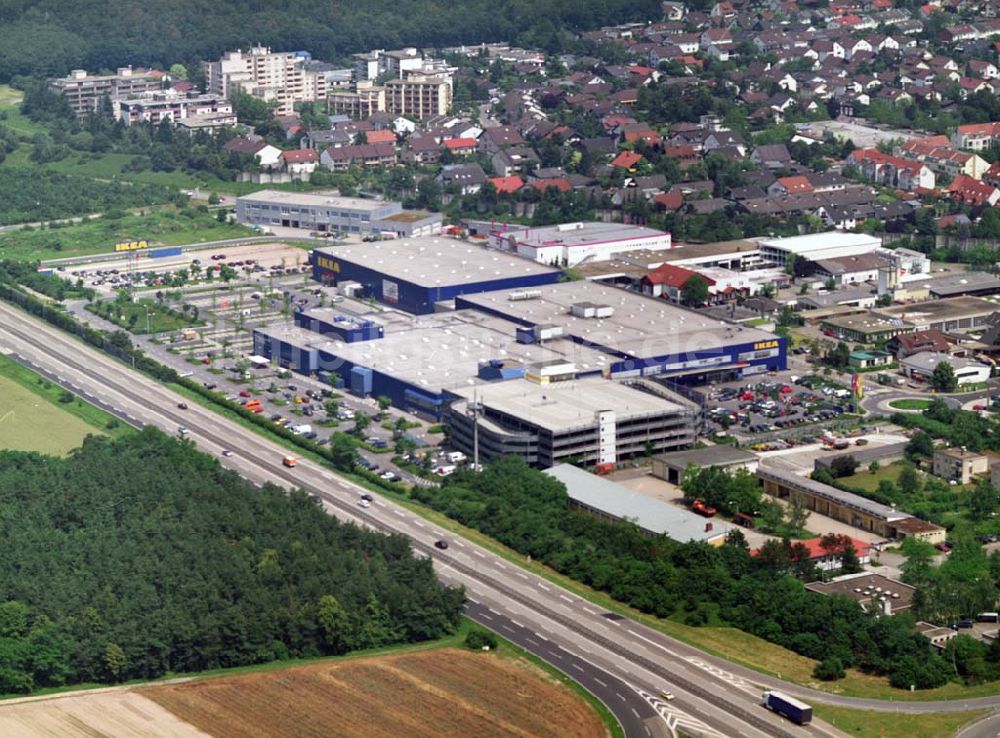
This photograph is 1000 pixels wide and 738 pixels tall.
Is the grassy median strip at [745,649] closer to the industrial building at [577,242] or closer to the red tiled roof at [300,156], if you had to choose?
→ the industrial building at [577,242]

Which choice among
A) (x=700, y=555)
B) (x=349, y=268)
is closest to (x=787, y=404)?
(x=700, y=555)

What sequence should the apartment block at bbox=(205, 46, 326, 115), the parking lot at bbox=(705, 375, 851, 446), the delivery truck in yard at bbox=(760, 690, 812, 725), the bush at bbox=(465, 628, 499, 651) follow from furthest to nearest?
the apartment block at bbox=(205, 46, 326, 115) < the parking lot at bbox=(705, 375, 851, 446) < the bush at bbox=(465, 628, 499, 651) < the delivery truck in yard at bbox=(760, 690, 812, 725)

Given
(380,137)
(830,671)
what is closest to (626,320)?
(830,671)

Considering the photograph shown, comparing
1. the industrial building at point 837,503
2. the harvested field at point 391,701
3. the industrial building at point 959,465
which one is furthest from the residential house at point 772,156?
the harvested field at point 391,701

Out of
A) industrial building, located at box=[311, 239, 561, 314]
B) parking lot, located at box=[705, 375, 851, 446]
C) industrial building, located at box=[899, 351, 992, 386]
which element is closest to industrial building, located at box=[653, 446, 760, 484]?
parking lot, located at box=[705, 375, 851, 446]

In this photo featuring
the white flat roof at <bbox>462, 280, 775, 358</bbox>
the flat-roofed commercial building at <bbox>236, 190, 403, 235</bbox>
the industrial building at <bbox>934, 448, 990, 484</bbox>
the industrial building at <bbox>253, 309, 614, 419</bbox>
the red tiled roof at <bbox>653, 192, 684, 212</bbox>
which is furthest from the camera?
the red tiled roof at <bbox>653, 192, 684, 212</bbox>

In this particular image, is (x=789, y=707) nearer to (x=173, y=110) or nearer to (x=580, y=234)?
(x=580, y=234)

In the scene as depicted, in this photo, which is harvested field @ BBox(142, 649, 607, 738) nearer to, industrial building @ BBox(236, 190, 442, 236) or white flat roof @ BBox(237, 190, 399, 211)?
industrial building @ BBox(236, 190, 442, 236)

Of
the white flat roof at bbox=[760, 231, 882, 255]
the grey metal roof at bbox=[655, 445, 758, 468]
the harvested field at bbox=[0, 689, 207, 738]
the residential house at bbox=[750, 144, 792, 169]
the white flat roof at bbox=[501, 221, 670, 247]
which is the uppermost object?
the residential house at bbox=[750, 144, 792, 169]
